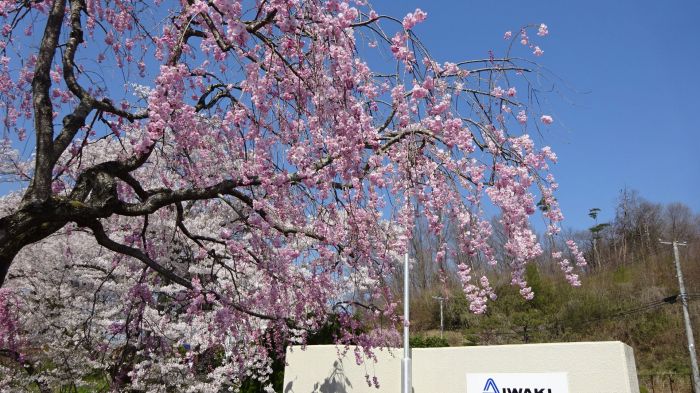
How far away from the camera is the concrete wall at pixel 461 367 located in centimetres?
704

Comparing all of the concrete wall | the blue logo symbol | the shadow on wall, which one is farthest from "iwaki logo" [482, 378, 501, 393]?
the shadow on wall

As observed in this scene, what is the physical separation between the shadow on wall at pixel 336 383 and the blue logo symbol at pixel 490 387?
244 centimetres

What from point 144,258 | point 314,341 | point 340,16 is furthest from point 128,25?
point 314,341

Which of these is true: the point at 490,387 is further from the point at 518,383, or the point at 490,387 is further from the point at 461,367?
the point at 461,367

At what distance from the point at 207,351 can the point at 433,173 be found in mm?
6759

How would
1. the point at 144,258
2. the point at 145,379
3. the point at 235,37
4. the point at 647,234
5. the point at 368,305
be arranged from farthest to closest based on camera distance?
the point at 647,234 → the point at 145,379 → the point at 368,305 → the point at 144,258 → the point at 235,37

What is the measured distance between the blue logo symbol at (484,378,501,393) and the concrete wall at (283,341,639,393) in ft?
0.45

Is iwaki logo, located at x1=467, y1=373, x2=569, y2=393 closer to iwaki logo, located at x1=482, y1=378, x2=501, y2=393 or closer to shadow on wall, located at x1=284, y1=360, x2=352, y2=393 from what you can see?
iwaki logo, located at x1=482, y1=378, x2=501, y2=393

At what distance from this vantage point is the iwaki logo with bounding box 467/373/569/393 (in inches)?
287

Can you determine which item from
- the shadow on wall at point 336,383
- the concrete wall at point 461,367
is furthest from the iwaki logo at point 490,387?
the shadow on wall at point 336,383

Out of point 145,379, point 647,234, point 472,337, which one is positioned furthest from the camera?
point 647,234

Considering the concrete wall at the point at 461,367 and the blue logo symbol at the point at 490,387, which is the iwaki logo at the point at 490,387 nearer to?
the blue logo symbol at the point at 490,387

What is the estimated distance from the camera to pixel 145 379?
28.0 feet

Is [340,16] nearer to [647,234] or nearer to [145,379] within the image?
[145,379]
